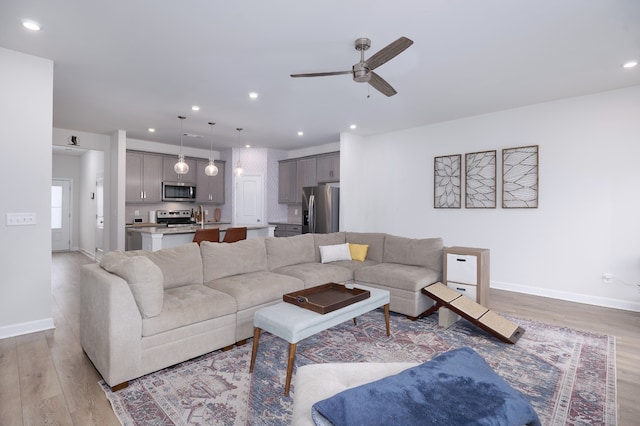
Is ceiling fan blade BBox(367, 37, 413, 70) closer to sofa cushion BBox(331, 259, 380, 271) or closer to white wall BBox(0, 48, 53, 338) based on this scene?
sofa cushion BBox(331, 259, 380, 271)

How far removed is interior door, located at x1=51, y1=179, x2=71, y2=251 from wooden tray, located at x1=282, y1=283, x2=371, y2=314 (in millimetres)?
8989

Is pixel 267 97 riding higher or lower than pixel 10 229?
higher

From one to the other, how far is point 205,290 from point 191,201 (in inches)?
214

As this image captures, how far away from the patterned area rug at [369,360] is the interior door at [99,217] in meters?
6.10

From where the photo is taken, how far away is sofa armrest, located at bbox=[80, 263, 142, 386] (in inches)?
84.1

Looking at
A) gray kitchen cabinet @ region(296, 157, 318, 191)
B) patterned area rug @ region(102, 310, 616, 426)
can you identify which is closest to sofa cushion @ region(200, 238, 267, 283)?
patterned area rug @ region(102, 310, 616, 426)

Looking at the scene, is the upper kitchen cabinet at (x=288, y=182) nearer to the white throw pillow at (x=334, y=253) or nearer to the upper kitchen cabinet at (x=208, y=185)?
the upper kitchen cabinet at (x=208, y=185)

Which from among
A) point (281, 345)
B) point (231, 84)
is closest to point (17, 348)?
point (281, 345)

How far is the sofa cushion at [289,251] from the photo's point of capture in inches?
155

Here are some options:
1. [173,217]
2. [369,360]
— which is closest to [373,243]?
[369,360]

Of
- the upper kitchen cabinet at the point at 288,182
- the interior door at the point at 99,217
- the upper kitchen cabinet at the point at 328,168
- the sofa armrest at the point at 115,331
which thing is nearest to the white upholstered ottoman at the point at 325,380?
the sofa armrest at the point at 115,331

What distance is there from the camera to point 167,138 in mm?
7000

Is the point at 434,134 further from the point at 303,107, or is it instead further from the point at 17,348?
the point at 17,348

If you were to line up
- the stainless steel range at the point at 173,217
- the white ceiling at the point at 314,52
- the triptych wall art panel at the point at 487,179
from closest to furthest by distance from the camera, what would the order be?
1. the white ceiling at the point at 314,52
2. the triptych wall art panel at the point at 487,179
3. the stainless steel range at the point at 173,217
